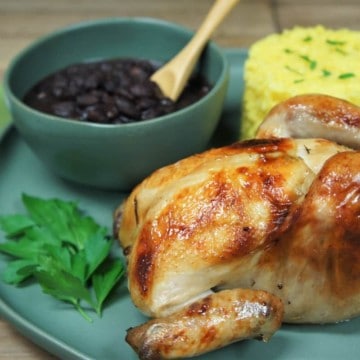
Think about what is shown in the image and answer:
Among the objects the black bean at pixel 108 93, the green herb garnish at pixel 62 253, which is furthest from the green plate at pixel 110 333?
the black bean at pixel 108 93

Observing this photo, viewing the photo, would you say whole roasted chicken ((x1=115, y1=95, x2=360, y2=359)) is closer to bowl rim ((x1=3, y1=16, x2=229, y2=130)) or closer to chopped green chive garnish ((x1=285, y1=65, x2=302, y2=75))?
bowl rim ((x1=3, y1=16, x2=229, y2=130))

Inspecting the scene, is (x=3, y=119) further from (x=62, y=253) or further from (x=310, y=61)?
(x=310, y=61)

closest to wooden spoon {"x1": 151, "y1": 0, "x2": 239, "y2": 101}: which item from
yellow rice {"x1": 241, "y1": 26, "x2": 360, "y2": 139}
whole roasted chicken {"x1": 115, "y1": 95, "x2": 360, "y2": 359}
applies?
yellow rice {"x1": 241, "y1": 26, "x2": 360, "y2": 139}

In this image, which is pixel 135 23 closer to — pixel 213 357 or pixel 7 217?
pixel 7 217

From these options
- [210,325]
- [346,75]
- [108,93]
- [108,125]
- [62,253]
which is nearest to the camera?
[210,325]

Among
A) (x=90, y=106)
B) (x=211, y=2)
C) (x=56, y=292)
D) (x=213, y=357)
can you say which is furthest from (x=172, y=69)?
(x=211, y=2)

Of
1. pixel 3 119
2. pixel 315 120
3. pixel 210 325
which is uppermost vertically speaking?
pixel 315 120

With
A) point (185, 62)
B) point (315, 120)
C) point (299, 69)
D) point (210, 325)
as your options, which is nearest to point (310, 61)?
point (299, 69)
